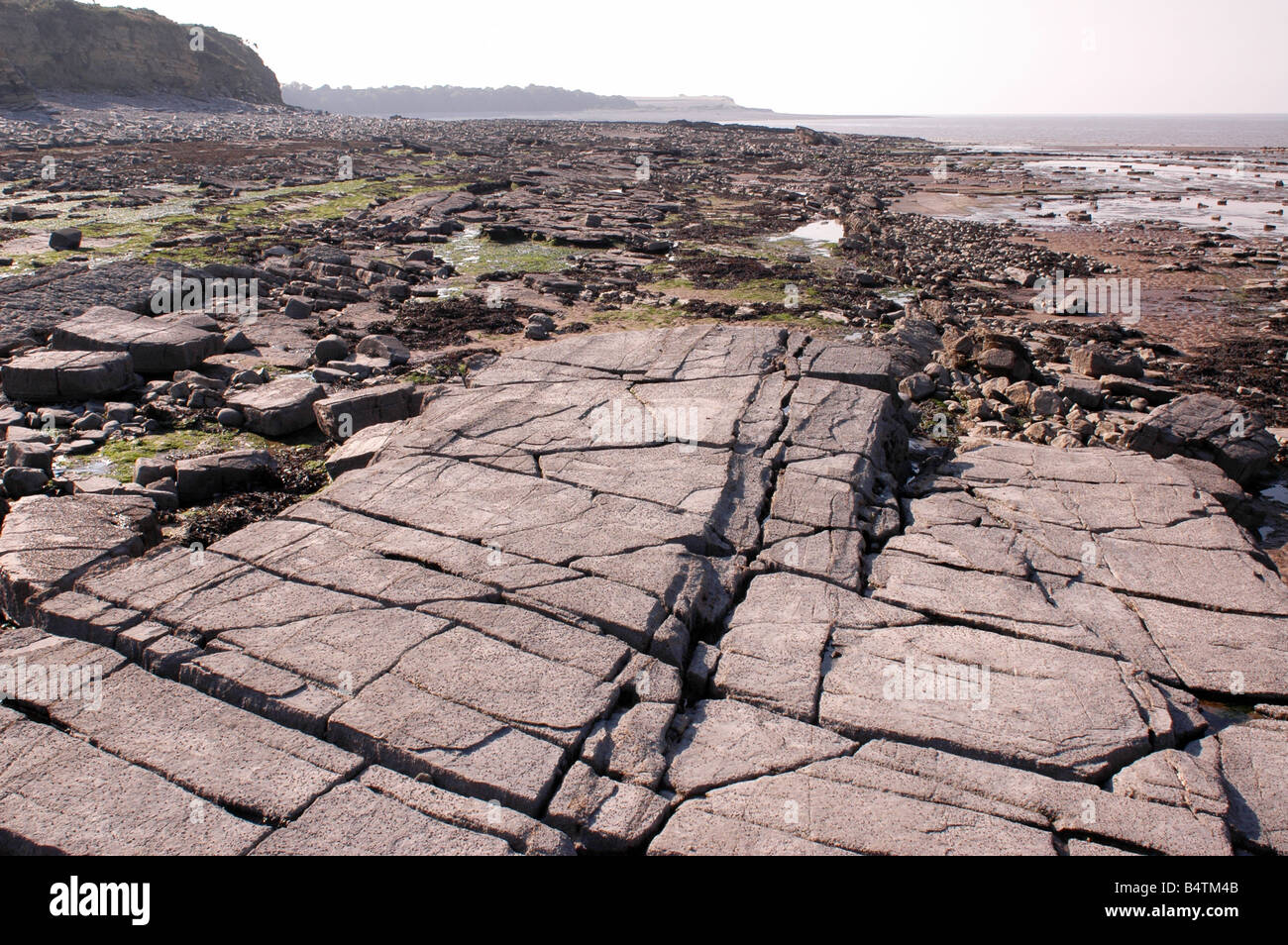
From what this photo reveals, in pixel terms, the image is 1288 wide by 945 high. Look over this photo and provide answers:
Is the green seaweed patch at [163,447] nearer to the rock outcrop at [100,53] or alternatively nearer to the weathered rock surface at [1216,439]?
the weathered rock surface at [1216,439]

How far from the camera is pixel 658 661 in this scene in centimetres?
384

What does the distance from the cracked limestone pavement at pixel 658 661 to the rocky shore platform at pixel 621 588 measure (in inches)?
0.8

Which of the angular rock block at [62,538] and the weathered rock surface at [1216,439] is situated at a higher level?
the weathered rock surface at [1216,439]

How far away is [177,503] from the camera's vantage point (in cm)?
573

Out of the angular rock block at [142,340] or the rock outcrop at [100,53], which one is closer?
the angular rock block at [142,340]

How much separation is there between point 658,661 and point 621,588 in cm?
A: 56

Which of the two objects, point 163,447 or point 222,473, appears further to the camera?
point 163,447

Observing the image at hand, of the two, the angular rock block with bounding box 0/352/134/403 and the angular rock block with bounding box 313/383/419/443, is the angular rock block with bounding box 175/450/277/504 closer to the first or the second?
the angular rock block with bounding box 313/383/419/443

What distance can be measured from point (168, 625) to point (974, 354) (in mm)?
8948

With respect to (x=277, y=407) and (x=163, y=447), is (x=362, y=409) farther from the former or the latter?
(x=163, y=447)

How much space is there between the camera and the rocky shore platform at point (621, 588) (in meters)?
3.10

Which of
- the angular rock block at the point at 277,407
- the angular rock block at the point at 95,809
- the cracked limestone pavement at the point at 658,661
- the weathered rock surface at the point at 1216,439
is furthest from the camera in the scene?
the angular rock block at the point at 277,407

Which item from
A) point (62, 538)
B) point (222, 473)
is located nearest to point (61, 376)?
point (222, 473)

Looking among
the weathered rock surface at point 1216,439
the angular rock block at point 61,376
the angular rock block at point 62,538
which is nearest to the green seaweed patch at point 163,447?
the angular rock block at point 61,376
